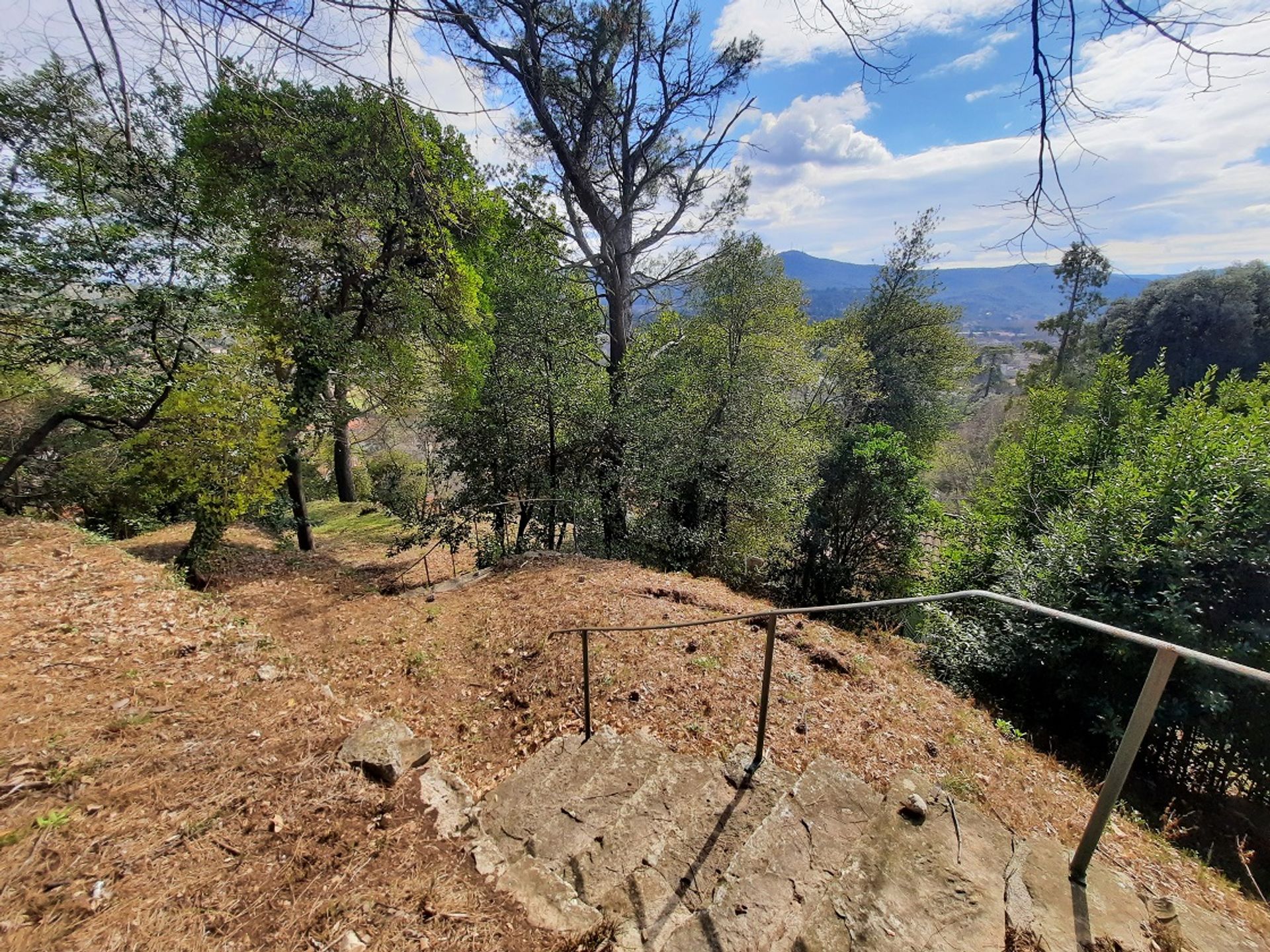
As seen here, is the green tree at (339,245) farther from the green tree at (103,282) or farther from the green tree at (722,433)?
the green tree at (722,433)

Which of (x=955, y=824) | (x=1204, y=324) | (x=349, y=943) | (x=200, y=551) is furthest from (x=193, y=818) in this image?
(x=1204, y=324)

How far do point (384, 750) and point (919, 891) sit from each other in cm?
298

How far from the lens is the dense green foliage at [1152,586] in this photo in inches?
180

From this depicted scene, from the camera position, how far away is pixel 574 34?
8.30 meters

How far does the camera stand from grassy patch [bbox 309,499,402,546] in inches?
545

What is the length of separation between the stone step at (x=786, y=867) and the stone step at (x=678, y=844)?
0.10 m

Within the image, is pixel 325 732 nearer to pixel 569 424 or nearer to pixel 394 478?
pixel 569 424

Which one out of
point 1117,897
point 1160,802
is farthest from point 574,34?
point 1160,802

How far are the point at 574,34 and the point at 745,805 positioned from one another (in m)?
11.2

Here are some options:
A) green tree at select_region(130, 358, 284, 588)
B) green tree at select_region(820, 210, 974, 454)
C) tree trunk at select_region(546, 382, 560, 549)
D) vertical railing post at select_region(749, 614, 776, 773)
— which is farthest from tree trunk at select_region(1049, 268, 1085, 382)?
green tree at select_region(130, 358, 284, 588)

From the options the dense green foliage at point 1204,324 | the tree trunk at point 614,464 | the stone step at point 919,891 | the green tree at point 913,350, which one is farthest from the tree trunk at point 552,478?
the dense green foliage at point 1204,324

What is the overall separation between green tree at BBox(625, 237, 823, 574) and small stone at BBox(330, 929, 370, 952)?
759 centimetres

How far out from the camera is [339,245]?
877cm

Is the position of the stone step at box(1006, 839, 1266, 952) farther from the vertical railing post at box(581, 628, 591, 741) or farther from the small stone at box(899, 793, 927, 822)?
the vertical railing post at box(581, 628, 591, 741)
